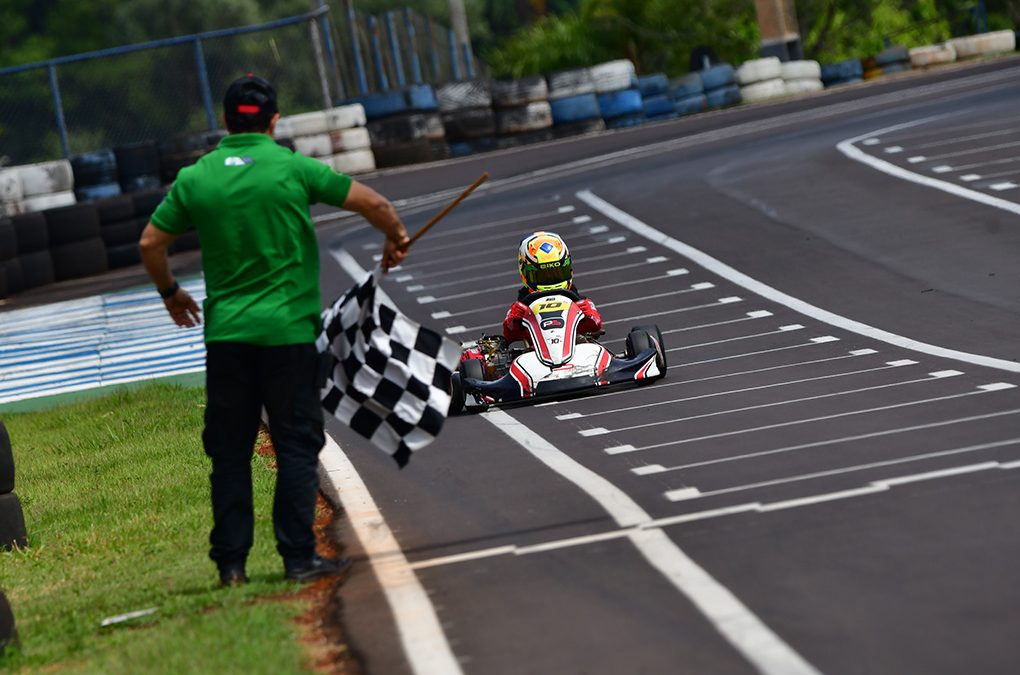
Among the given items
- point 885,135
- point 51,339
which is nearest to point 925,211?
point 885,135

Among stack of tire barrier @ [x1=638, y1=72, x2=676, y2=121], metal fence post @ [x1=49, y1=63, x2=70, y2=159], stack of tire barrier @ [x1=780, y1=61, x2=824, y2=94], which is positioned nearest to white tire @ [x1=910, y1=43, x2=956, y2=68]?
stack of tire barrier @ [x1=780, y1=61, x2=824, y2=94]

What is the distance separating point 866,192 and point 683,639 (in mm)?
14692

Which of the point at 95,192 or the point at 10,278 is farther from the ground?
the point at 95,192

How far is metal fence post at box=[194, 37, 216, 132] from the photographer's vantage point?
28.1 meters

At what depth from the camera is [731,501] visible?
725 centimetres

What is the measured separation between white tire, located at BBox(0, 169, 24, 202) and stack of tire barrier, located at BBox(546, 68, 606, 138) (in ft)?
33.2

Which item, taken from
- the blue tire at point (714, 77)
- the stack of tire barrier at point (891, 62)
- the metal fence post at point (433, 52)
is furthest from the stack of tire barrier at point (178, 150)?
the stack of tire barrier at point (891, 62)

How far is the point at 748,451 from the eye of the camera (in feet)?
27.8

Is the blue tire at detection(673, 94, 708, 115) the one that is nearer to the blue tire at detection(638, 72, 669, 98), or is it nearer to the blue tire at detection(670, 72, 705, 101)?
the blue tire at detection(670, 72, 705, 101)

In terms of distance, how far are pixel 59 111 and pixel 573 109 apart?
9299 millimetres

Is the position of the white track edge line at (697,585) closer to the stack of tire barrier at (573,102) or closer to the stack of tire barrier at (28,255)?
the stack of tire barrier at (28,255)

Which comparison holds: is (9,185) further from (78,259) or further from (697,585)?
(697,585)

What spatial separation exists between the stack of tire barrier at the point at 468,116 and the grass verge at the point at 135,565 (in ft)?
59.2

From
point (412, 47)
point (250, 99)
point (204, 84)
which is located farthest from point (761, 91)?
point (250, 99)
